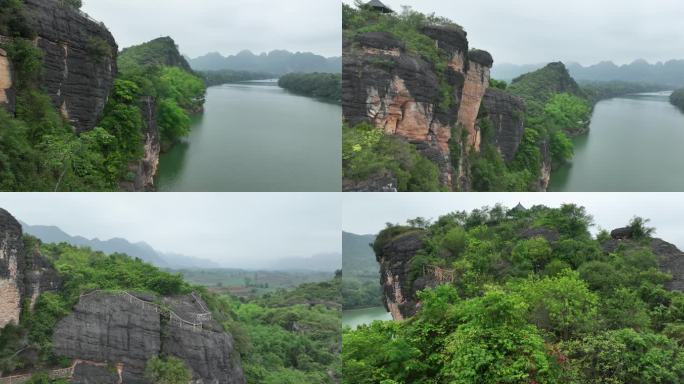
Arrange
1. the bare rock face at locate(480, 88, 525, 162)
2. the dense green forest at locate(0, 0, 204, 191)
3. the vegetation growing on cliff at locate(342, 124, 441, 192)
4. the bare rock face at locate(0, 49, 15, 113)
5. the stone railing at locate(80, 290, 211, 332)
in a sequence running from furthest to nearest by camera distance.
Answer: the bare rock face at locate(480, 88, 525, 162), the stone railing at locate(80, 290, 211, 332), the bare rock face at locate(0, 49, 15, 113), the dense green forest at locate(0, 0, 204, 191), the vegetation growing on cliff at locate(342, 124, 441, 192)

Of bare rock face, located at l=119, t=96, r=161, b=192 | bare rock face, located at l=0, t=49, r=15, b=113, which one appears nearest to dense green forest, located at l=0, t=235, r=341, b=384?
bare rock face, located at l=119, t=96, r=161, b=192

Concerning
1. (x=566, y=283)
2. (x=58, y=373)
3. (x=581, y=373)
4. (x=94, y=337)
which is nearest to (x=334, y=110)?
(x=566, y=283)

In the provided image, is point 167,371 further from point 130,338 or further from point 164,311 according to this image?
point 164,311

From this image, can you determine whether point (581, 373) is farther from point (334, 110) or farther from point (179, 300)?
point (179, 300)

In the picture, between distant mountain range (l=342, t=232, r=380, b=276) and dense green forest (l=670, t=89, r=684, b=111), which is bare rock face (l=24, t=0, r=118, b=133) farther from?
dense green forest (l=670, t=89, r=684, b=111)

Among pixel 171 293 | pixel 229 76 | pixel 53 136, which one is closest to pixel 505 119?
pixel 171 293

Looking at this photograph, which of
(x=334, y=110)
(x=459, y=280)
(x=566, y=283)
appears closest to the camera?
(x=566, y=283)

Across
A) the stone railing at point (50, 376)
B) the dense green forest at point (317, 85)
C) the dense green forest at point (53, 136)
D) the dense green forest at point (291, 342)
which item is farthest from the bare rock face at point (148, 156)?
the dense green forest at point (291, 342)
